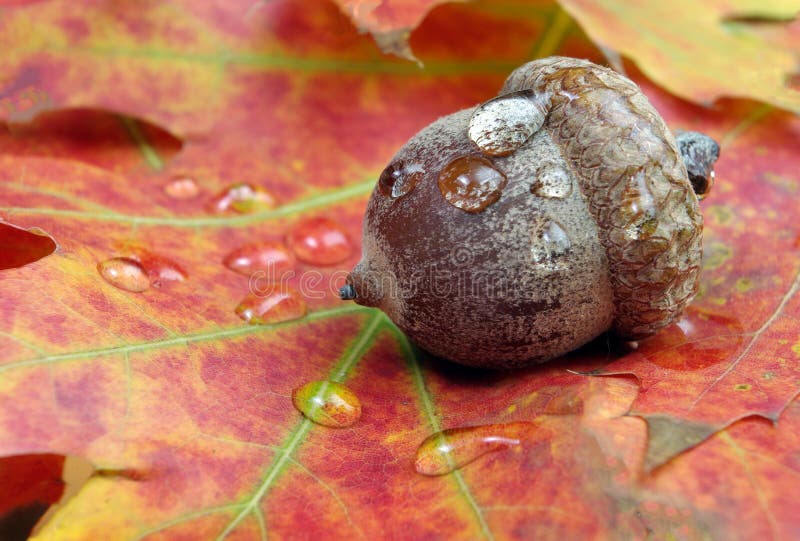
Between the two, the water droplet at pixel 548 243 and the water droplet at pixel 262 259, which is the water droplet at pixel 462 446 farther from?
the water droplet at pixel 262 259

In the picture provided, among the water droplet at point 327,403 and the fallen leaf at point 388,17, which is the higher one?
the fallen leaf at point 388,17

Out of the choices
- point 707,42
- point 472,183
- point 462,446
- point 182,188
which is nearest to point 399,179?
point 472,183

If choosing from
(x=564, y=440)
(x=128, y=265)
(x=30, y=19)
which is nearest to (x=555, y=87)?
(x=564, y=440)

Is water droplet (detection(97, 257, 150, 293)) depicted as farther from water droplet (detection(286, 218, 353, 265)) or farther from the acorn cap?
the acorn cap

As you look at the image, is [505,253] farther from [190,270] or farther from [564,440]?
[190,270]

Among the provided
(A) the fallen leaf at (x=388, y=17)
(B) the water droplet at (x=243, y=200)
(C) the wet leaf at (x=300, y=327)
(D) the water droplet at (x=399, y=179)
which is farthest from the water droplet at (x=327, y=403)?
(A) the fallen leaf at (x=388, y=17)
